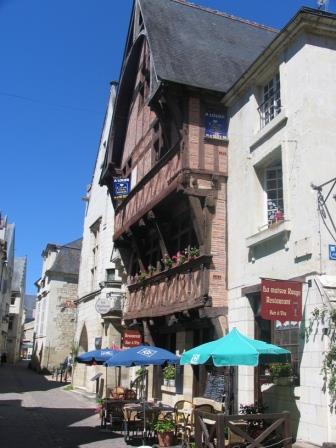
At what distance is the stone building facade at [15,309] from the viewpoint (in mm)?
61031

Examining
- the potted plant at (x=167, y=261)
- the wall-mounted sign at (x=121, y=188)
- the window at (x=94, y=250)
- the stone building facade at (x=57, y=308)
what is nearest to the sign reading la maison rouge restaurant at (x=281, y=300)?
the potted plant at (x=167, y=261)

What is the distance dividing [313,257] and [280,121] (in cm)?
287

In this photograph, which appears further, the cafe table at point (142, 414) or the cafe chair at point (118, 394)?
the cafe chair at point (118, 394)

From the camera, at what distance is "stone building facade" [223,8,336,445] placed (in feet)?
26.9

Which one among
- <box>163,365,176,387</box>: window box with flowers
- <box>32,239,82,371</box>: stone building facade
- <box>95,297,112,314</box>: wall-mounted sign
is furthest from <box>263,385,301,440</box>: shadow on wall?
<box>32,239,82,371</box>: stone building facade

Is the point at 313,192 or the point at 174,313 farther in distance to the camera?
the point at 174,313

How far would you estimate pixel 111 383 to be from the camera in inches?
719

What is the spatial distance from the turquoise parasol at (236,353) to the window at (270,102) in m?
4.82

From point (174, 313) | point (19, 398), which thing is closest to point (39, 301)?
point (19, 398)

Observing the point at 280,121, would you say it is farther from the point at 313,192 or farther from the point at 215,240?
the point at 215,240

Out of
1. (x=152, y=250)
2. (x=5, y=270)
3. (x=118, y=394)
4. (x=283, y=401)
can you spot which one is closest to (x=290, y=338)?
(x=283, y=401)

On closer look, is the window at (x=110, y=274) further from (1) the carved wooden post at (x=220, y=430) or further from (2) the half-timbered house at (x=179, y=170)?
(1) the carved wooden post at (x=220, y=430)

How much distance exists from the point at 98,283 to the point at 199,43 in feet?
36.4

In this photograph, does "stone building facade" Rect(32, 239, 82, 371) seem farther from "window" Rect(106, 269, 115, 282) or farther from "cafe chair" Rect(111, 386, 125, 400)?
"cafe chair" Rect(111, 386, 125, 400)
